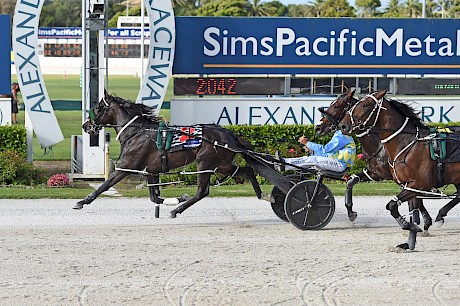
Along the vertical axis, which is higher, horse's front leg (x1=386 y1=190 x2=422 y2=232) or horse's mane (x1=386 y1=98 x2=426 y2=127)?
horse's mane (x1=386 y1=98 x2=426 y2=127)

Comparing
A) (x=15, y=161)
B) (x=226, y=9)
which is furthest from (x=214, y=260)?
(x=226, y=9)

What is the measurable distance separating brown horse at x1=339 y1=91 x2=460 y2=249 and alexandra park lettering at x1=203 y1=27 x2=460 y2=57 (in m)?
6.39

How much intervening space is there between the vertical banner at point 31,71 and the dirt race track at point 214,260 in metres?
3.02

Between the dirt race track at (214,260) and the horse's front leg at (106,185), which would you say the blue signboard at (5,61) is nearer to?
the dirt race track at (214,260)

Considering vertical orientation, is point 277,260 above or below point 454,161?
below

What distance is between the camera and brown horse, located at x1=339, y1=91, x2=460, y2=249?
33.0ft

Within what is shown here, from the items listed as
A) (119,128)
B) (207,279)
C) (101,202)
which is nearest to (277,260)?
(207,279)

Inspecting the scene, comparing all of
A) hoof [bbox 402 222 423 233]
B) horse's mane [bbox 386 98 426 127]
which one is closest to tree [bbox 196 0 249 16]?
horse's mane [bbox 386 98 426 127]

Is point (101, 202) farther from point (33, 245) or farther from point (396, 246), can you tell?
point (396, 246)

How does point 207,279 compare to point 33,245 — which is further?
point 33,245

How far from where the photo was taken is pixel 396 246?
987cm

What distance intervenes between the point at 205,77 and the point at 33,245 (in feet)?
23.1

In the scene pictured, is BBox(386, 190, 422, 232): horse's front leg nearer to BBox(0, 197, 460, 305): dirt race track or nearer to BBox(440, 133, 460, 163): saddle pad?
BBox(0, 197, 460, 305): dirt race track

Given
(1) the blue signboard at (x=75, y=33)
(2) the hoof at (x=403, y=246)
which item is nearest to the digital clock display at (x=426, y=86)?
(2) the hoof at (x=403, y=246)
